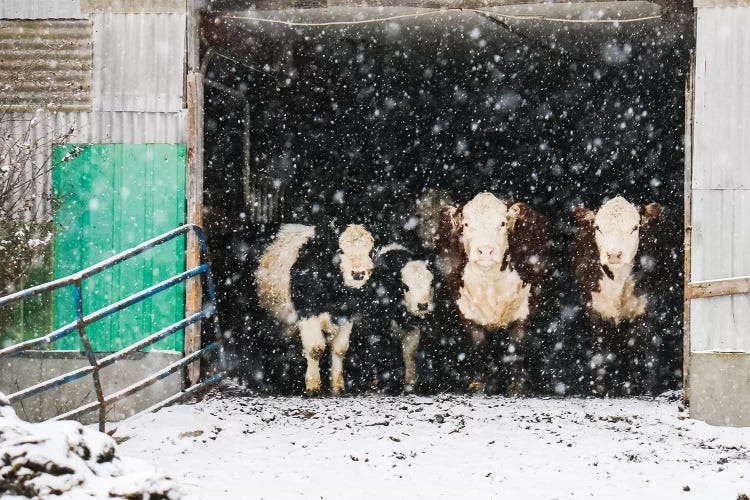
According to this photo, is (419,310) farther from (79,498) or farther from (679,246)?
(79,498)

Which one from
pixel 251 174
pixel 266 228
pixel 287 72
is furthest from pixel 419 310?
pixel 287 72

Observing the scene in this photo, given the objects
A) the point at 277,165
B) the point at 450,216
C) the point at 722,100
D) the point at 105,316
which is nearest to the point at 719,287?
the point at 722,100

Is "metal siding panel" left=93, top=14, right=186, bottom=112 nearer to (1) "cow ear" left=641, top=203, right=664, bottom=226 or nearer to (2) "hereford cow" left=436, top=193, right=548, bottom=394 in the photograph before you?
(2) "hereford cow" left=436, top=193, right=548, bottom=394

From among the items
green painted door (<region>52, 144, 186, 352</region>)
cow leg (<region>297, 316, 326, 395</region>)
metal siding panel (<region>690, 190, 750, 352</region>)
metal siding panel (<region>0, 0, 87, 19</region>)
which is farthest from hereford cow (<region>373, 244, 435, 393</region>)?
metal siding panel (<region>0, 0, 87, 19</region>)

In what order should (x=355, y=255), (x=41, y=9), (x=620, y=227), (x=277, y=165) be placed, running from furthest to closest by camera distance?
(x=277, y=165), (x=620, y=227), (x=355, y=255), (x=41, y=9)

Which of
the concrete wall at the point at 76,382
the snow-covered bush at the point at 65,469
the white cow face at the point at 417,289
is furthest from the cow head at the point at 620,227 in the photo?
the snow-covered bush at the point at 65,469

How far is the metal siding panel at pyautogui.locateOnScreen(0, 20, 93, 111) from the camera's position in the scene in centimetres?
731

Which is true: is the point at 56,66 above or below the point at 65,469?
above

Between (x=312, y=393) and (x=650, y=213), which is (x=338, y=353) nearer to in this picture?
(x=312, y=393)

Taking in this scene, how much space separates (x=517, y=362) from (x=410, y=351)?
1149mm

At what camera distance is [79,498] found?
3.15 m

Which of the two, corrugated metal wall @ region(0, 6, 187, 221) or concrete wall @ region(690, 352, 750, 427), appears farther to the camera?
corrugated metal wall @ region(0, 6, 187, 221)

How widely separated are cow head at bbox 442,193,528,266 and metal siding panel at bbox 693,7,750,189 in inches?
80.0

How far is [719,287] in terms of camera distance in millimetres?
6855
